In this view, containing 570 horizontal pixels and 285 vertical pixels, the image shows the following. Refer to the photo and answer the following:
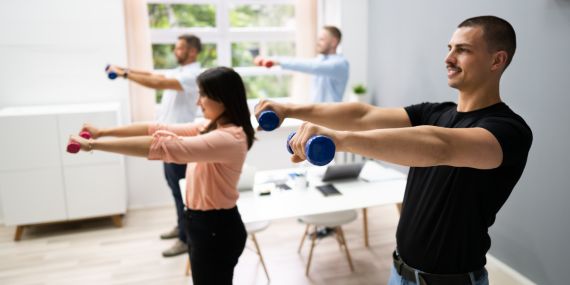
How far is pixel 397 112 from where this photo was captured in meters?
1.68

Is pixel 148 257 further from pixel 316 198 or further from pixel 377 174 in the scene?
pixel 377 174

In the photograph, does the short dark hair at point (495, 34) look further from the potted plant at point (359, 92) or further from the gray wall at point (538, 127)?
the potted plant at point (359, 92)

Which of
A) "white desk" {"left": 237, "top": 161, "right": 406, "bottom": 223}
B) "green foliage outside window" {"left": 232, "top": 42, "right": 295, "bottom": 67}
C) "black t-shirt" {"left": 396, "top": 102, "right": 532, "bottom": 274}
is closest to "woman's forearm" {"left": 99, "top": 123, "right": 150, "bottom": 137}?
"white desk" {"left": 237, "top": 161, "right": 406, "bottom": 223}

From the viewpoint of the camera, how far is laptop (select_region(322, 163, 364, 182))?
326 centimetres

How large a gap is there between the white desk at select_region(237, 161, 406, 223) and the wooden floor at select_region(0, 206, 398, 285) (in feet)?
2.47

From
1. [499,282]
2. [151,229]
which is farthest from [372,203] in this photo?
[151,229]

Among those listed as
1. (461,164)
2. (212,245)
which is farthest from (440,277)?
(212,245)

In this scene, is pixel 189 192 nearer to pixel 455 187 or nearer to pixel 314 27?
pixel 455 187

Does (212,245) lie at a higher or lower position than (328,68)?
lower

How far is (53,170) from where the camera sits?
4062 millimetres

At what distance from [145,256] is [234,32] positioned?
2.76 m

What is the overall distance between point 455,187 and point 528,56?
1892mm

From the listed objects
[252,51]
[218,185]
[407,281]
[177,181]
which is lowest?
[177,181]

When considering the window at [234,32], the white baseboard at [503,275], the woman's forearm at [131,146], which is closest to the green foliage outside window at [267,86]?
the window at [234,32]
